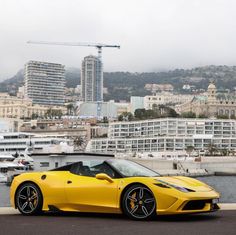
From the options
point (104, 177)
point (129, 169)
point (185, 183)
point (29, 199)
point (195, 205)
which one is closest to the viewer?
point (195, 205)

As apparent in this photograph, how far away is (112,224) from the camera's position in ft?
40.8

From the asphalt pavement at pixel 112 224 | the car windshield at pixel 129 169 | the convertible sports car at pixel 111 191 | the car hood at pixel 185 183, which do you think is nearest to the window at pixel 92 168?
the convertible sports car at pixel 111 191

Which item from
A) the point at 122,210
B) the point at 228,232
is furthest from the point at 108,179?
the point at 228,232

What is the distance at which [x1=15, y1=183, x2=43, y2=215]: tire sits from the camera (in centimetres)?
1434

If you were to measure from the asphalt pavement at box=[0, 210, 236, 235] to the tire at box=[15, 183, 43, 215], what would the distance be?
0.65 feet

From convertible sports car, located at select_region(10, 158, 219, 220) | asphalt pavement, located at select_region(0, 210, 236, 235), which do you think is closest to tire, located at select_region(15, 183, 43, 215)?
convertible sports car, located at select_region(10, 158, 219, 220)

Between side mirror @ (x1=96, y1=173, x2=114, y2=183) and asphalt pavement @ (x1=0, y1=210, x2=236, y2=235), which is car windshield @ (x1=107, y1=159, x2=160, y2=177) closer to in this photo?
side mirror @ (x1=96, y1=173, x2=114, y2=183)

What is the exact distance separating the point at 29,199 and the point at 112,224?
278cm

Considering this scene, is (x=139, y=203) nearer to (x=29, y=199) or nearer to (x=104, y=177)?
(x=104, y=177)

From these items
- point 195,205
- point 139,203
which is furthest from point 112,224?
point 195,205

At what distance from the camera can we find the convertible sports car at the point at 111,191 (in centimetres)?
1305

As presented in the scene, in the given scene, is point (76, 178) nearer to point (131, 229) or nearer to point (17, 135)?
point (131, 229)

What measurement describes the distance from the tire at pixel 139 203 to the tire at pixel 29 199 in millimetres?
2123

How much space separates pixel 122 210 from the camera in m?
13.4
